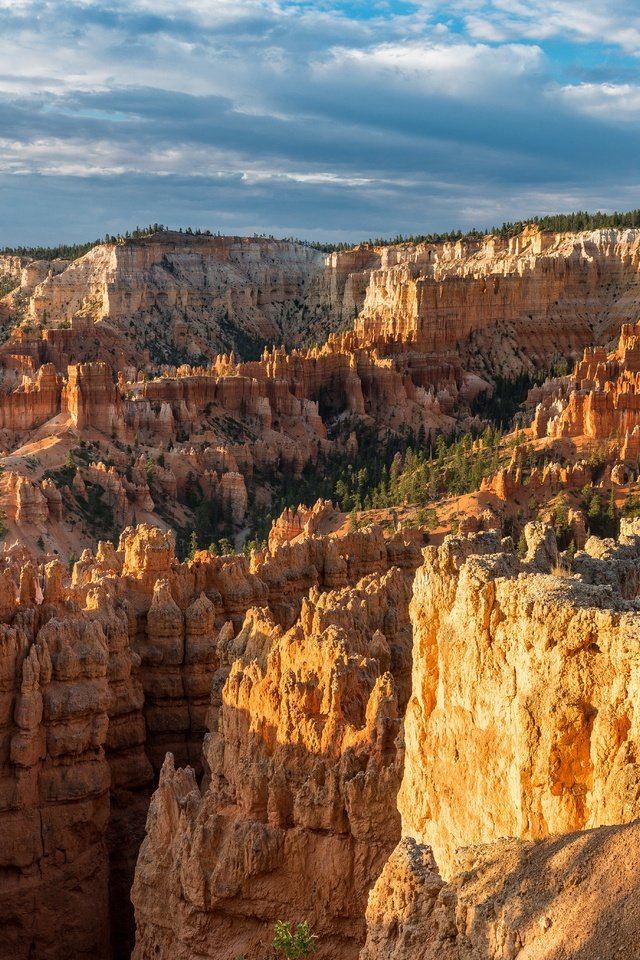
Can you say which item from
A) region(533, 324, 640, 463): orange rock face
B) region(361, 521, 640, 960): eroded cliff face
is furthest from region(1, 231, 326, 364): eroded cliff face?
region(361, 521, 640, 960): eroded cliff face

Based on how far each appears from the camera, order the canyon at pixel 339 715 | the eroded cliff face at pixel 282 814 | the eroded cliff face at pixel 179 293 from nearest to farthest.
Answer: the canyon at pixel 339 715, the eroded cliff face at pixel 282 814, the eroded cliff face at pixel 179 293

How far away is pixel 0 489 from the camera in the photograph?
63.2 m

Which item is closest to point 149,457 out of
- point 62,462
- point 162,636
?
point 62,462

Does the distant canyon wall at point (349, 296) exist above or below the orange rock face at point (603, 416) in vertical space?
above

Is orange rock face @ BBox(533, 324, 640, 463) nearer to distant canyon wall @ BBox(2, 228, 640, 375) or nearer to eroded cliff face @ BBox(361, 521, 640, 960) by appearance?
distant canyon wall @ BBox(2, 228, 640, 375)

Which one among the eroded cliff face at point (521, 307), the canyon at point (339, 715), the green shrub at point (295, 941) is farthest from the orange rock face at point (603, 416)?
the eroded cliff face at point (521, 307)

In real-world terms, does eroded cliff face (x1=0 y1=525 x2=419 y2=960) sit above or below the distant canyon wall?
below

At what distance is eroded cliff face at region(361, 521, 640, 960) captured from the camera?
9180 mm

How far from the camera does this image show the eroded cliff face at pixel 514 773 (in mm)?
9180

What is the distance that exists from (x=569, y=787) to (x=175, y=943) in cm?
1024

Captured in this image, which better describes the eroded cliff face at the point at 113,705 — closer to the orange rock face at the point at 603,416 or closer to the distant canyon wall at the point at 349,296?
the orange rock face at the point at 603,416

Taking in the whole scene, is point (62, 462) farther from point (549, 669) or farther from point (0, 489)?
point (549, 669)

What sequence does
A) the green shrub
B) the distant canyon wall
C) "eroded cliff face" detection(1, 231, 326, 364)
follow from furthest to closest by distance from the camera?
"eroded cliff face" detection(1, 231, 326, 364), the distant canyon wall, the green shrub

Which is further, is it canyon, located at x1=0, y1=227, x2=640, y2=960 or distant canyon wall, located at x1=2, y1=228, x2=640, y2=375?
distant canyon wall, located at x1=2, y1=228, x2=640, y2=375
